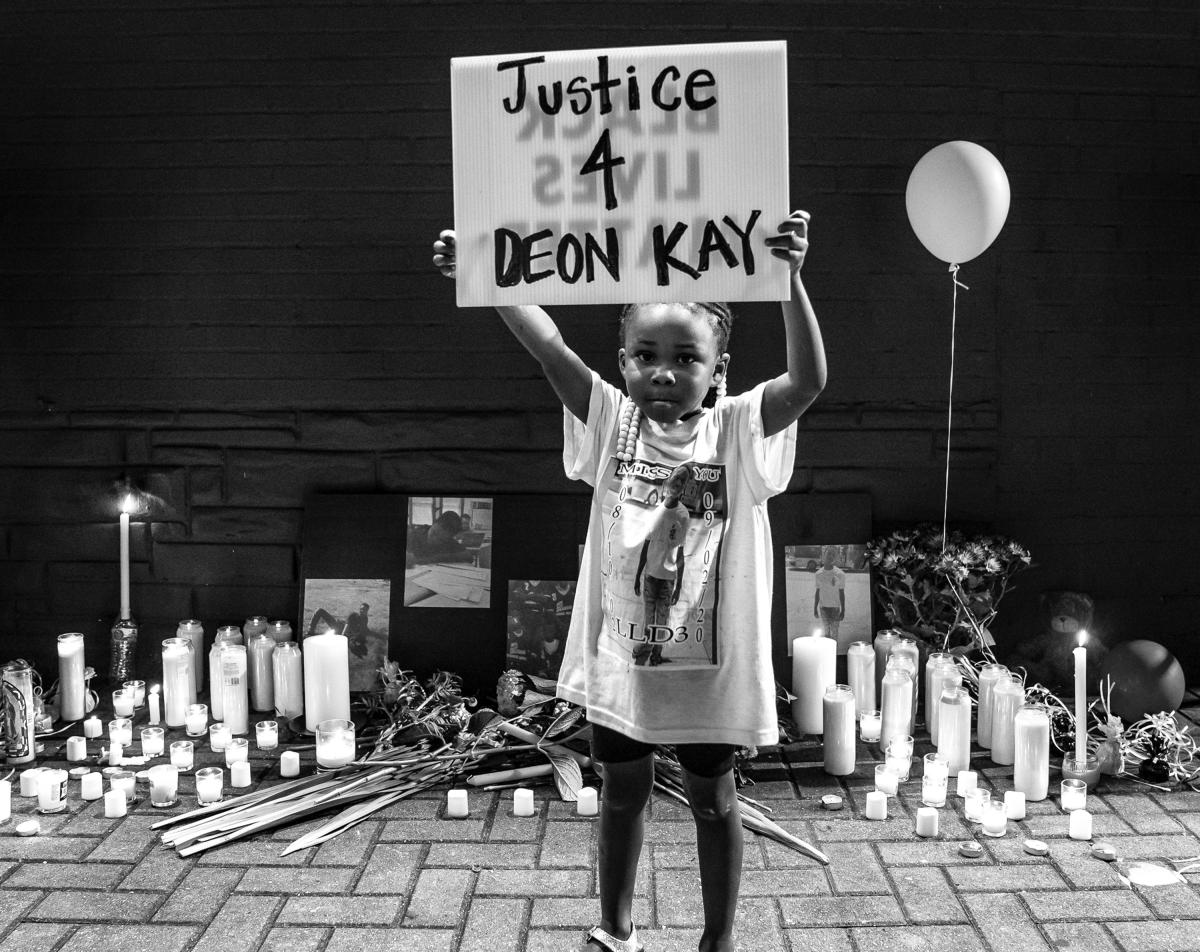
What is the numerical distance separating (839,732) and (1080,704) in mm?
751

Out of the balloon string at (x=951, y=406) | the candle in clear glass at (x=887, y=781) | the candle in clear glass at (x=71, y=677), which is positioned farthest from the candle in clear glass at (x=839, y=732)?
the candle in clear glass at (x=71, y=677)

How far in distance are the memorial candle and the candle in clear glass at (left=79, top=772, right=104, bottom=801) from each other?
3.07 m

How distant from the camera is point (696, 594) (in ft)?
7.93

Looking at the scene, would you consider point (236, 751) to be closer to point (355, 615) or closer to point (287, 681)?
point (287, 681)

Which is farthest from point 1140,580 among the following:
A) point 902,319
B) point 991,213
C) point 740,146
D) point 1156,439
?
point 740,146

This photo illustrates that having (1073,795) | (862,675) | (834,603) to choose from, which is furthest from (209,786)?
(1073,795)

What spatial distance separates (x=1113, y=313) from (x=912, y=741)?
1900 millimetres

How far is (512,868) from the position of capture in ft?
10.4

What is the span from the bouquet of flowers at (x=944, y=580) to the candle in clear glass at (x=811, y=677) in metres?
0.43

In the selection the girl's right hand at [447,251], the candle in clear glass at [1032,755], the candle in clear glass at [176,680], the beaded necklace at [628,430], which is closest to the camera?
the girl's right hand at [447,251]

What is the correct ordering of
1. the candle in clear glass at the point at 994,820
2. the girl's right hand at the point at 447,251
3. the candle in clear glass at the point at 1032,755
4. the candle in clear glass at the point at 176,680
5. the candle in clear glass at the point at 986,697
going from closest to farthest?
the girl's right hand at the point at 447,251
the candle in clear glass at the point at 994,820
the candle in clear glass at the point at 1032,755
the candle in clear glass at the point at 986,697
the candle in clear glass at the point at 176,680

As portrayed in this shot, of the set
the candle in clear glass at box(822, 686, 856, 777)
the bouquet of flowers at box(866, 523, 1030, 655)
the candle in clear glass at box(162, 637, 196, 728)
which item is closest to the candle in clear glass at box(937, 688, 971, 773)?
the candle in clear glass at box(822, 686, 856, 777)

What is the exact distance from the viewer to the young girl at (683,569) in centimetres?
238

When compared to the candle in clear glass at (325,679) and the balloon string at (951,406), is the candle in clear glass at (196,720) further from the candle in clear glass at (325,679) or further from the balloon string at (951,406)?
the balloon string at (951,406)
